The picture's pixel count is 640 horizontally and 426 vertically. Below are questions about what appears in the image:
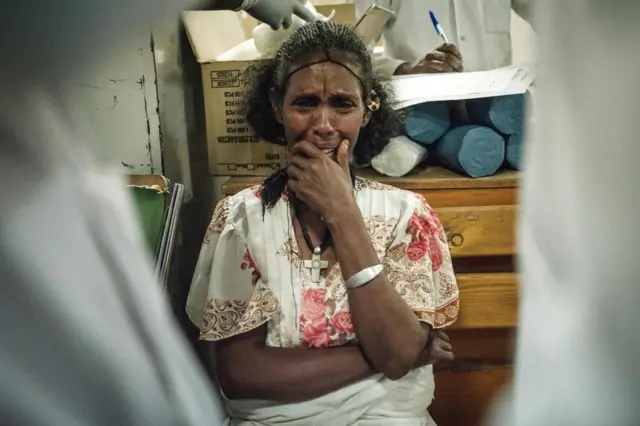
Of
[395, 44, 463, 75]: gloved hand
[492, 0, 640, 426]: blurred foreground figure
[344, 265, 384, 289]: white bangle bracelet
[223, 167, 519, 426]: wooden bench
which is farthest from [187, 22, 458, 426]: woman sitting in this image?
[492, 0, 640, 426]: blurred foreground figure

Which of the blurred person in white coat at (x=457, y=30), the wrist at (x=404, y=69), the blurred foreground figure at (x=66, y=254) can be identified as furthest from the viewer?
the blurred person in white coat at (x=457, y=30)

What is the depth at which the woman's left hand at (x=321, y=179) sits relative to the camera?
2.60ft

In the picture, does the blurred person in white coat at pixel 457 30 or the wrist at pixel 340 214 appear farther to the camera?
the blurred person in white coat at pixel 457 30

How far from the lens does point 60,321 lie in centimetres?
32

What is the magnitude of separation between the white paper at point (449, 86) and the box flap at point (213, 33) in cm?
38

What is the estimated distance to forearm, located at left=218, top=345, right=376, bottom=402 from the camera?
0.79 m

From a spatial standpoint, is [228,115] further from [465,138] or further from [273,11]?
[273,11]

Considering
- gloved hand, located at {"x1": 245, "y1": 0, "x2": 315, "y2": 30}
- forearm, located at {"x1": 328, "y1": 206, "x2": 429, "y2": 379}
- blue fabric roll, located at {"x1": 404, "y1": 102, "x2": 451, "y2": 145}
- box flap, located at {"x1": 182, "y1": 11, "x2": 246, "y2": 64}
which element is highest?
box flap, located at {"x1": 182, "y1": 11, "x2": 246, "y2": 64}

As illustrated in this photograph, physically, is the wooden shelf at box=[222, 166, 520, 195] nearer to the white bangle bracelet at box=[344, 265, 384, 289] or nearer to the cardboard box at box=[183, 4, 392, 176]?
the cardboard box at box=[183, 4, 392, 176]

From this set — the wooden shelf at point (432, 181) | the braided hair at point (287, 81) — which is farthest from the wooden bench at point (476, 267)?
the braided hair at point (287, 81)

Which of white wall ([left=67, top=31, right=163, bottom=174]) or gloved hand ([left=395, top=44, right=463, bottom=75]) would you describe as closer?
white wall ([left=67, top=31, right=163, bottom=174])

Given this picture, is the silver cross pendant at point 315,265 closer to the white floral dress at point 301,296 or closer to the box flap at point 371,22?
the white floral dress at point 301,296

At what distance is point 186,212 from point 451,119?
0.58 metres

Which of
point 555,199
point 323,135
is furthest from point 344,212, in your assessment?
point 555,199
